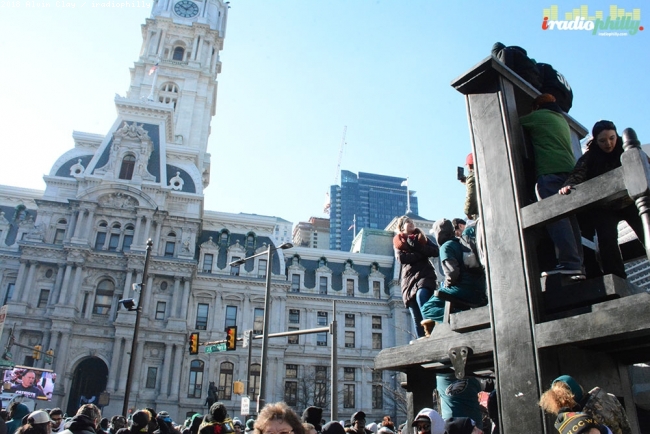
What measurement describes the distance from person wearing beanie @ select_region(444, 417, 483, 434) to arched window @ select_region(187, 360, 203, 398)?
4779cm

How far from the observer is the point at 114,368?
4419 cm

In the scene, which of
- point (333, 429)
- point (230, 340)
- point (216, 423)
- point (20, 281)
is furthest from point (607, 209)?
point (20, 281)

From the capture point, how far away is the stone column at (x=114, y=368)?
4325 centimetres

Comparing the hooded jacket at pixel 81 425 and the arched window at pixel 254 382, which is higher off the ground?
the arched window at pixel 254 382

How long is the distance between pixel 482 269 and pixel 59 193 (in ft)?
175

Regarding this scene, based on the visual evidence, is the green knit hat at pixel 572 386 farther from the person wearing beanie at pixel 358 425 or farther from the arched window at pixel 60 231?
the arched window at pixel 60 231

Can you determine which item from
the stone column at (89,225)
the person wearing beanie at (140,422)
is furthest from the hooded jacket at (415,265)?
the stone column at (89,225)

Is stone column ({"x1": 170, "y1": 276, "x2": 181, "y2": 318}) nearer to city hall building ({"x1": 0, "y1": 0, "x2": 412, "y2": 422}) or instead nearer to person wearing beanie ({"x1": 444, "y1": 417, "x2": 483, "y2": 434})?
city hall building ({"x1": 0, "y1": 0, "x2": 412, "y2": 422})

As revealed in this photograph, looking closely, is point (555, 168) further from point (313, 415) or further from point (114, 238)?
point (114, 238)

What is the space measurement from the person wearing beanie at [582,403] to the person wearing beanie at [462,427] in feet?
4.04

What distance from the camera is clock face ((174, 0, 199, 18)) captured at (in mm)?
82438

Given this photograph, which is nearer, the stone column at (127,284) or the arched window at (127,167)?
the stone column at (127,284)

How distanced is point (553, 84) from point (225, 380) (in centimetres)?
5033

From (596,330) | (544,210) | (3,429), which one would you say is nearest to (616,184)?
(544,210)
